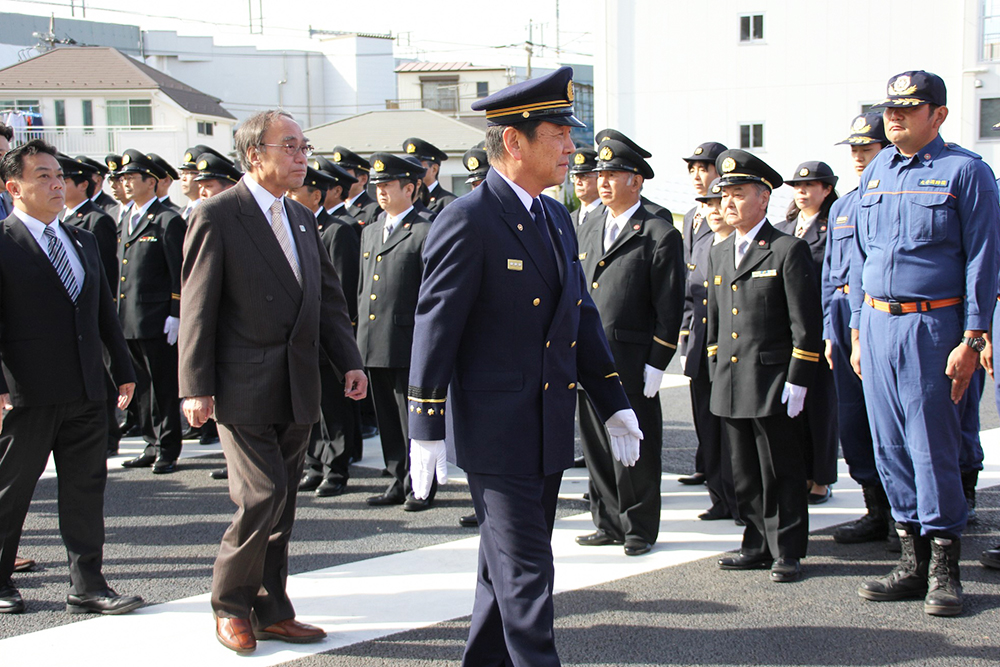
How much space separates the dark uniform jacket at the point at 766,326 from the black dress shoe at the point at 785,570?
2.47 feet

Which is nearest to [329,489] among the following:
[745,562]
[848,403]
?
[745,562]

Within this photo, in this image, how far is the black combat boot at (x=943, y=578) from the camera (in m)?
4.28

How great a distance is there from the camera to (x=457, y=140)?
42.9 metres

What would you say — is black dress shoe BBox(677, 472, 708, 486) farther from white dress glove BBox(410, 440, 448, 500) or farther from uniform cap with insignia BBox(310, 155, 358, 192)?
white dress glove BBox(410, 440, 448, 500)

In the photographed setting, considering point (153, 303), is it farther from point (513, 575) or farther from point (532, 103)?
point (513, 575)

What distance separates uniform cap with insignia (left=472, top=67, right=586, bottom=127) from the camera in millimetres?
3303

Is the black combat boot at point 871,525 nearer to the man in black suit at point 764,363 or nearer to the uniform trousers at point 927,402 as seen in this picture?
the man in black suit at point 764,363

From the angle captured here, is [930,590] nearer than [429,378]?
No

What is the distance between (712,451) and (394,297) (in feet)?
7.84

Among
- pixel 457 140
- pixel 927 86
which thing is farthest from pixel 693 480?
pixel 457 140

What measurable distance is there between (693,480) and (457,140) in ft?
123

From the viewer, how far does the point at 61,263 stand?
15.4ft

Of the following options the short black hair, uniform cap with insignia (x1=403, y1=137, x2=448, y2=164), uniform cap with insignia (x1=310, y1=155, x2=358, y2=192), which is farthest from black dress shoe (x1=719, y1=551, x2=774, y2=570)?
uniform cap with insignia (x1=403, y1=137, x2=448, y2=164)

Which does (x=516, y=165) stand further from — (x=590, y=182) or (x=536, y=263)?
(x=590, y=182)
